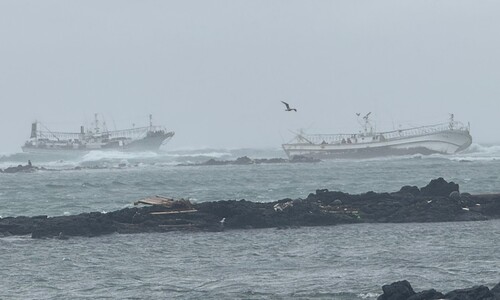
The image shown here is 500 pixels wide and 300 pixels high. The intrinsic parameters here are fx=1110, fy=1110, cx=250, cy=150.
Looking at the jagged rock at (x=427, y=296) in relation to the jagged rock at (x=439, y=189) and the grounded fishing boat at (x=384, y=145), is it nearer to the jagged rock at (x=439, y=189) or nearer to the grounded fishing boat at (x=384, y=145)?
the jagged rock at (x=439, y=189)

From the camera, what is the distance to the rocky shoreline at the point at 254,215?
39.0m

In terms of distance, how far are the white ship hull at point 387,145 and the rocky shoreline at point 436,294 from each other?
106m

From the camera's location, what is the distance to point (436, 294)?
22.4 meters

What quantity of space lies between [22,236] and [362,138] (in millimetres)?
94762

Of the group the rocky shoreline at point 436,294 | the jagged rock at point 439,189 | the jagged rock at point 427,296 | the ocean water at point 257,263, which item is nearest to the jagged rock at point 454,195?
the jagged rock at point 439,189

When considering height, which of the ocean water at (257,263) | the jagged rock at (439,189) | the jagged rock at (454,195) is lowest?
the ocean water at (257,263)

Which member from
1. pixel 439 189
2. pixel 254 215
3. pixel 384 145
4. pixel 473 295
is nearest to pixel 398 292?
pixel 473 295

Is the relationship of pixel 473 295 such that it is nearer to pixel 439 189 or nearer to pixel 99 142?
pixel 439 189

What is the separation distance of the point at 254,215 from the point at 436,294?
18.0 m

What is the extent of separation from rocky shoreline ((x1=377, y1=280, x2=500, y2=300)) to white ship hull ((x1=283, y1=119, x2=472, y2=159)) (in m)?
106

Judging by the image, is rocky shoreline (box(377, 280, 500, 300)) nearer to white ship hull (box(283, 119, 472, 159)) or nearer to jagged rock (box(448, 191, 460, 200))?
jagged rock (box(448, 191, 460, 200))

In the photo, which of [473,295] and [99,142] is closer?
[473,295]

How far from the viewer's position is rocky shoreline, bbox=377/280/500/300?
71.1 ft

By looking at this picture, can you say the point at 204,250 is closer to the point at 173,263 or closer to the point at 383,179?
the point at 173,263
